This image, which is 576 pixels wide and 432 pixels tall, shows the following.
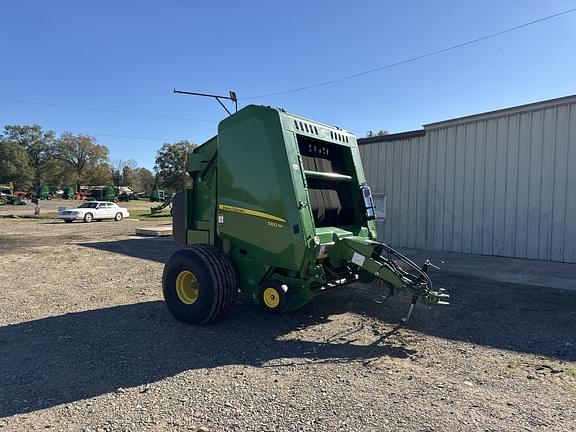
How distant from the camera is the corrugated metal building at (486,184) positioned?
10.5 metres

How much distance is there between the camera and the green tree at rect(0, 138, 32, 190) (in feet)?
236

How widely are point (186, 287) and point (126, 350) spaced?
4.09ft

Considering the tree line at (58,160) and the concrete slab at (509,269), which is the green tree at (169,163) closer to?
the tree line at (58,160)

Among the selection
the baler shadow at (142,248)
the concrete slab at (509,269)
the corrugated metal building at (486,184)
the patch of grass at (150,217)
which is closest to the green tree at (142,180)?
the patch of grass at (150,217)

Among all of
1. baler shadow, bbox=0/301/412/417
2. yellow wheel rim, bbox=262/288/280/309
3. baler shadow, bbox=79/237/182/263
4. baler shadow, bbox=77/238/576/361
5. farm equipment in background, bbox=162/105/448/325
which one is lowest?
baler shadow, bbox=0/301/412/417

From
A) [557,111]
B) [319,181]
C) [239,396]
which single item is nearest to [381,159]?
[557,111]

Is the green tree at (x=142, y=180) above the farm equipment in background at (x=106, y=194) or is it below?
above

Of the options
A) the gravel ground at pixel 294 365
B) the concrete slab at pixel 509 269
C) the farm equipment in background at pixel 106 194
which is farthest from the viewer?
the farm equipment in background at pixel 106 194

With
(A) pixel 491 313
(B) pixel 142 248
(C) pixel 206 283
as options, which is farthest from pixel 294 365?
(B) pixel 142 248

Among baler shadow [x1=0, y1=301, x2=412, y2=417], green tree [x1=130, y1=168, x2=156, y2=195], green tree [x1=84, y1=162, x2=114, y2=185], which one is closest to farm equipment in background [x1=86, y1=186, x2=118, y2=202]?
green tree [x1=84, y1=162, x2=114, y2=185]

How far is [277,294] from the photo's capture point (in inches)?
197

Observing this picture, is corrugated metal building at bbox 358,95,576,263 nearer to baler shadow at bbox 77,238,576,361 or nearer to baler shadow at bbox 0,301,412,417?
baler shadow at bbox 77,238,576,361

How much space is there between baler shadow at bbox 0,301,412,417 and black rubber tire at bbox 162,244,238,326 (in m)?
0.18

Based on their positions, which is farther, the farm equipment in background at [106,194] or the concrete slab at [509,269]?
the farm equipment in background at [106,194]
